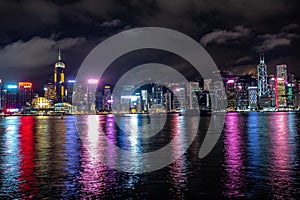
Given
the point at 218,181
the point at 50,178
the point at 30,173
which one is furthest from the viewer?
the point at 30,173

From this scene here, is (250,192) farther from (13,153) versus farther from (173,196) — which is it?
(13,153)

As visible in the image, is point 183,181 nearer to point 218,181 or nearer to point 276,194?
point 218,181

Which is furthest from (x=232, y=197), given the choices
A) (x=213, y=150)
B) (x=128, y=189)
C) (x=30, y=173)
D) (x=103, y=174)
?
(x=213, y=150)

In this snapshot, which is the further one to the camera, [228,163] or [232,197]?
[228,163]

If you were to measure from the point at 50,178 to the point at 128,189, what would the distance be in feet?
19.2

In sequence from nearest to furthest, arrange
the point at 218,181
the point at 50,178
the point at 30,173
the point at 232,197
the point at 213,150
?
the point at 232,197 → the point at 218,181 → the point at 50,178 → the point at 30,173 → the point at 213,150

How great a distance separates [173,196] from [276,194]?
5.14 meters

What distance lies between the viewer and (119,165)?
24844mm

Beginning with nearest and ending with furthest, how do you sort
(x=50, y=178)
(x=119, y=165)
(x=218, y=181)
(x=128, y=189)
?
1. (x=128, y=189)
2. (x=218, y=181)
3. (x=50, y=178)
4. (x=119, y=165)

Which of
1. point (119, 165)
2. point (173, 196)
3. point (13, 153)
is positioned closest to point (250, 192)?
point (173, 196)

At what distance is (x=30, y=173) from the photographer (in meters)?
22.1

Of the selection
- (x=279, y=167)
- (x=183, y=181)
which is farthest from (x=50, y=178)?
(x=279, y=167)

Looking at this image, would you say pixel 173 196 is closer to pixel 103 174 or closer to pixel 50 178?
pixel 103 174

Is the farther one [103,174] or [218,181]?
[103,174]
